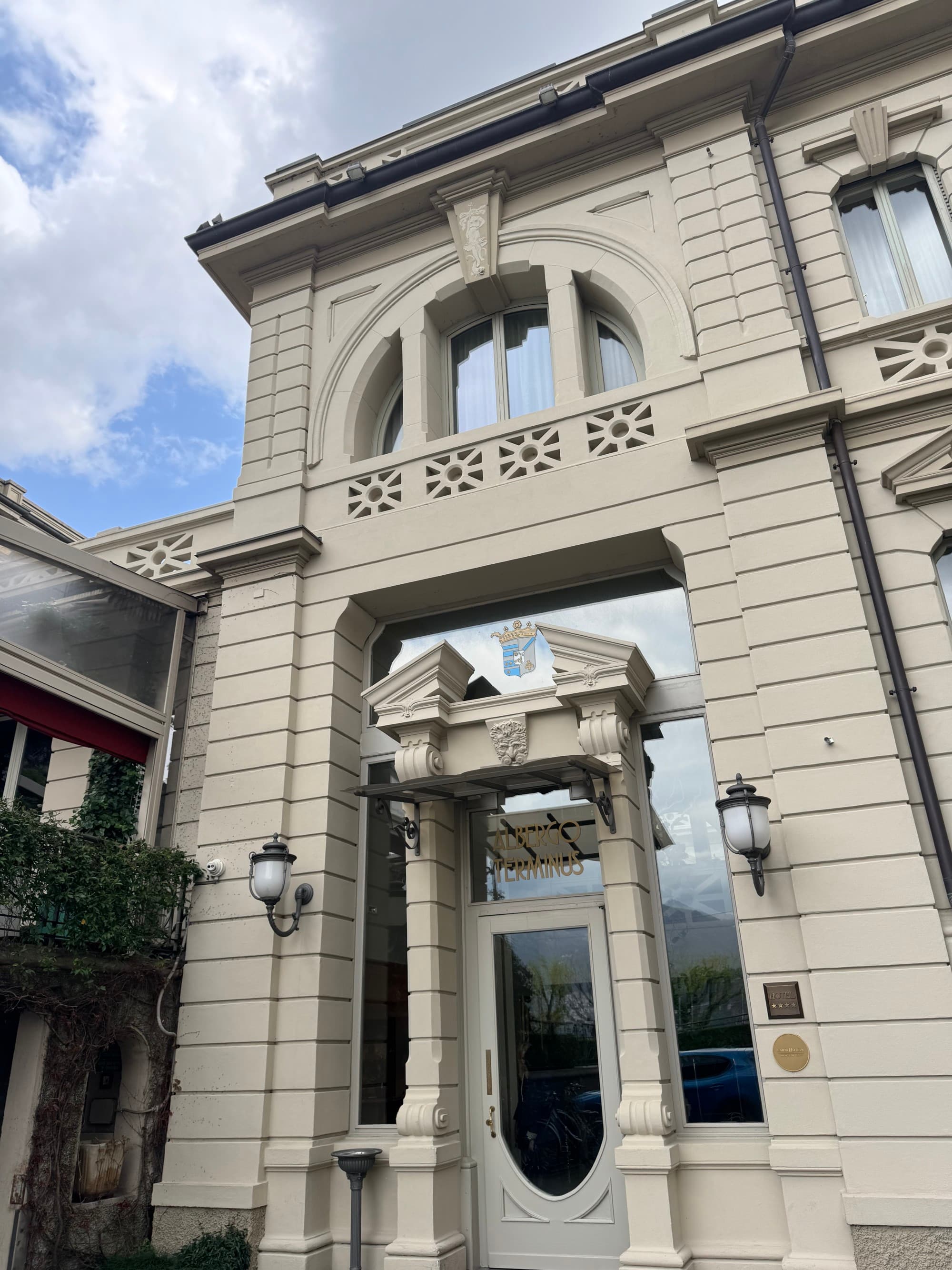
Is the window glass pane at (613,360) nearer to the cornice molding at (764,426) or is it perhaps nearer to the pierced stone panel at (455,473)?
the pierced stone panel at (455,473)

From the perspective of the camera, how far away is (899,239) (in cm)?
876

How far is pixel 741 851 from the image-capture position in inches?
253

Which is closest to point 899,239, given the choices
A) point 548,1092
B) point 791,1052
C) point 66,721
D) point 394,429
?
point 394,429

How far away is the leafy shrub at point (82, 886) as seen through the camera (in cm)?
708

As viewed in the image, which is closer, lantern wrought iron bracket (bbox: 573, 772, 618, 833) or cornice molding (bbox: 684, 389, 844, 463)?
lantern wrought iron bracket (bbox: 573, 772, 618, 833)

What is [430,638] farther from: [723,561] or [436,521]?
[723,561]

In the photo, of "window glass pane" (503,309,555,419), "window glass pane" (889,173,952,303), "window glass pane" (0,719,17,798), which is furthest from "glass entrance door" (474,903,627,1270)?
"window glass pane" (889,173,952,303)

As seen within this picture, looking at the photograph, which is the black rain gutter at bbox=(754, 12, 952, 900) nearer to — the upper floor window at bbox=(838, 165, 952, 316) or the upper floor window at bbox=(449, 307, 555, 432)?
the upper floor window at bbox=(838, 165, 952, 316)

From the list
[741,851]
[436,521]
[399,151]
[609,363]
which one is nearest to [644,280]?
[609,363]

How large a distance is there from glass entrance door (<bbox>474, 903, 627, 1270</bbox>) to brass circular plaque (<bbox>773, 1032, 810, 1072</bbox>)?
4.81 ft

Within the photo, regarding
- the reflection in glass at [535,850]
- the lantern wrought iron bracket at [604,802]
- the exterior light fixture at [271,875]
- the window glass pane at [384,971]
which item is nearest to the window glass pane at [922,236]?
the lantern wrought iron bracket at [604,802]

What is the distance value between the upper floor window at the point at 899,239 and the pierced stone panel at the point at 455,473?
162 inches

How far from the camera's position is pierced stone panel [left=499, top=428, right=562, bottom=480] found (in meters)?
8.95

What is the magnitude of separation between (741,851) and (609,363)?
5677 mm
